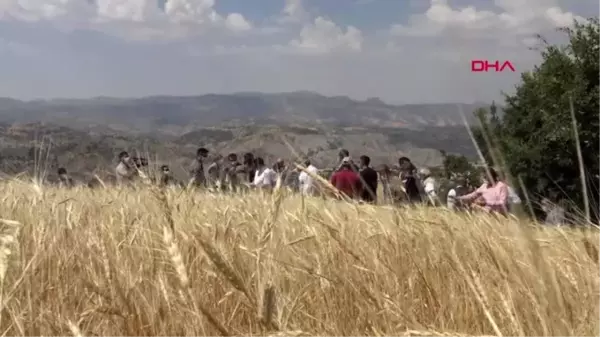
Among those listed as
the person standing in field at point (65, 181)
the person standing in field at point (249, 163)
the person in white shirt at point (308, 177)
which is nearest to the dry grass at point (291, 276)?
the person in white shirt at point (308, 177)

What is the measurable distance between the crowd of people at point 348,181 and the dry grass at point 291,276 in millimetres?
115

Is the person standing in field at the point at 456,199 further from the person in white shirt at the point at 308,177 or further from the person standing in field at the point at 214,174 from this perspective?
the person standing in field at the point at 214,174

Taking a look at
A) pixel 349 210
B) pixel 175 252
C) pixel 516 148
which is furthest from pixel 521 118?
pixel 175 252

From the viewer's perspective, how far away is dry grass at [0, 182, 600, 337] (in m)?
1.06

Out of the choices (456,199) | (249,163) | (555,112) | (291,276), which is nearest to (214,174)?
(249,163)

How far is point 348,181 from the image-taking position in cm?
578

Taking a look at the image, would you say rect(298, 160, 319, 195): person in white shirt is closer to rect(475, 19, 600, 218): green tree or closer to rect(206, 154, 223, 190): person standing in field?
rect(206, 154, 223, 190): person standing in field

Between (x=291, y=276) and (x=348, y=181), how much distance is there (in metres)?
4.13

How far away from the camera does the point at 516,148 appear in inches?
929

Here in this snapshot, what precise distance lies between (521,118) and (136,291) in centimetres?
2567

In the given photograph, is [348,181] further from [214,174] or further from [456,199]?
[456,199]

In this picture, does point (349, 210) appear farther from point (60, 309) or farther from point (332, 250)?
point (60, 309)

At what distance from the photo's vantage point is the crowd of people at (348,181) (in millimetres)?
1735

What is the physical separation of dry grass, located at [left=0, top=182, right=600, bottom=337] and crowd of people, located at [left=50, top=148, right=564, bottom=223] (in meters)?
0.11
